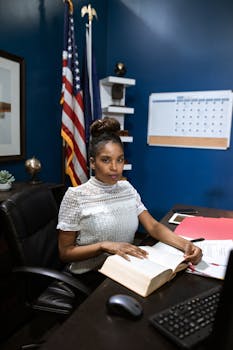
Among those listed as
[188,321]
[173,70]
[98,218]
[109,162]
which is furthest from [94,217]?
[173,70]

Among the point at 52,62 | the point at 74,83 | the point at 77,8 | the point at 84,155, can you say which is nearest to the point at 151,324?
the point at 84,155

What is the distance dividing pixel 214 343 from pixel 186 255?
1.96ft

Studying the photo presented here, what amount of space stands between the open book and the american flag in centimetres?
154

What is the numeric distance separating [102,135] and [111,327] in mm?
868

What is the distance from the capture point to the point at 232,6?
256 centimetres

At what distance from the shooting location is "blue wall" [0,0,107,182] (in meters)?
2.00

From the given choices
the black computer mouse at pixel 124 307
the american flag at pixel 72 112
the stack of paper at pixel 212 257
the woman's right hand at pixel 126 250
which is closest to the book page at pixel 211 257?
the stack of paper at pixel 212 257

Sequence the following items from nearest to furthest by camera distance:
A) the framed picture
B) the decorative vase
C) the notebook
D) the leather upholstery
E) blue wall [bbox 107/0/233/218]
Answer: the notebook → the leather upholstery → the decorative vase → the framed picture → blue wall [bbox 107/0/233/218]

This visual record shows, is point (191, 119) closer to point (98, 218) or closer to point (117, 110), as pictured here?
point (117, 110)

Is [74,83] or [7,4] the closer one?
[7,4]

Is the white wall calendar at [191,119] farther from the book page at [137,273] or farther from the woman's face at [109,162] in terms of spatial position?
the book page at [137,273]

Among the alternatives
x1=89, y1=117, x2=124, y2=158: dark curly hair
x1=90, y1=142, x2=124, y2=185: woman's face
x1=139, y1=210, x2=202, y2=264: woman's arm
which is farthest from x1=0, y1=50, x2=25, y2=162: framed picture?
x1=139, y1=210, x2=202, y2=264: woman's arm

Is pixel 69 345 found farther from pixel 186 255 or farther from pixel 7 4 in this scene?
pixel 7 4

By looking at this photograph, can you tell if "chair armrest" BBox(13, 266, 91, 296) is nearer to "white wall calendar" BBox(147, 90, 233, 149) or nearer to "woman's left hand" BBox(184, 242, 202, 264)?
"woman's left hand" BBox(184, 242, 202, 264)
